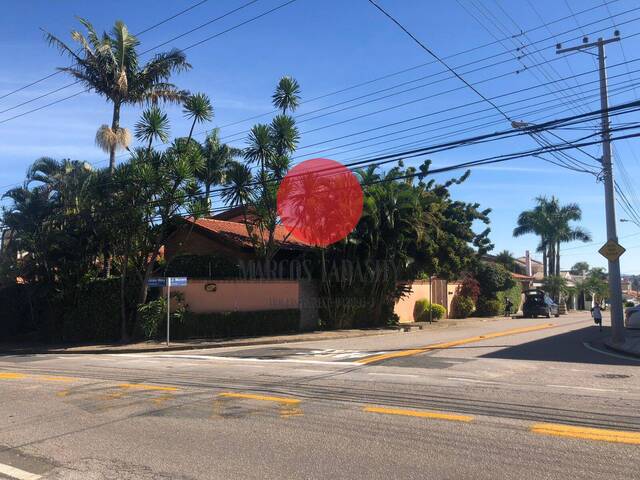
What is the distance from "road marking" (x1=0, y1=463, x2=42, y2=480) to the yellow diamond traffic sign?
17.8m

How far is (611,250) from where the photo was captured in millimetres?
18094

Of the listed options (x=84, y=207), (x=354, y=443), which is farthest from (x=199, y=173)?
(x=354, y=443)

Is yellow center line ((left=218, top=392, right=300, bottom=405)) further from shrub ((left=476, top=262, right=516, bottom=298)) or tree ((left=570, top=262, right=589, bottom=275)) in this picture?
tree ((left=570, top=262, right=589, bottom=275))

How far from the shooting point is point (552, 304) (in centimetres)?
4259

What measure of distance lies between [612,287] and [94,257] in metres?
20.6

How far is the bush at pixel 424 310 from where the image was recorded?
→ 33553mm

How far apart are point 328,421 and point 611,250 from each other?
14.6 meters

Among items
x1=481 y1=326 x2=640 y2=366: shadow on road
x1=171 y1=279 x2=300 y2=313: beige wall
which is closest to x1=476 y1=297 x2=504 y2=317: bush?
x1=171 y1=279 x2=300 y2=313: beige wall

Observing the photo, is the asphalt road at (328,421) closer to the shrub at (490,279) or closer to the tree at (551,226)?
the shrub at (490,279)

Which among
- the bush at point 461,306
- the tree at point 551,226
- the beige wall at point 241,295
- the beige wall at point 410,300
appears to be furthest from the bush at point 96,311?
the tree at point 551,226

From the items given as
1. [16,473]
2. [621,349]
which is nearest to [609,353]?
[621,349]

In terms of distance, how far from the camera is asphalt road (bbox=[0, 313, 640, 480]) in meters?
5.42

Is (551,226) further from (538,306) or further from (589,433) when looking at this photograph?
(589,433)

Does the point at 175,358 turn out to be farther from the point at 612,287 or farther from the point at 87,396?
the point at 612,287
